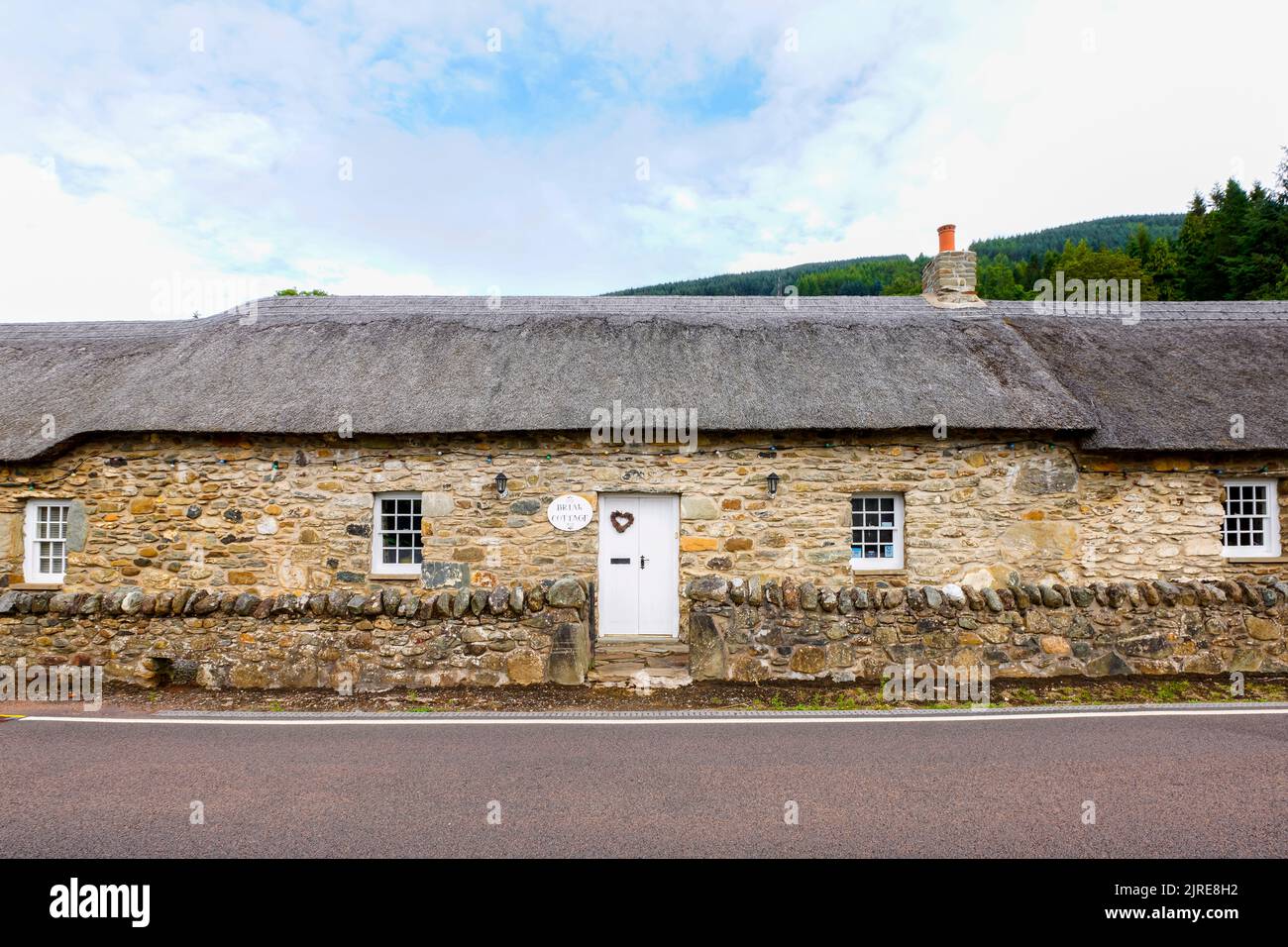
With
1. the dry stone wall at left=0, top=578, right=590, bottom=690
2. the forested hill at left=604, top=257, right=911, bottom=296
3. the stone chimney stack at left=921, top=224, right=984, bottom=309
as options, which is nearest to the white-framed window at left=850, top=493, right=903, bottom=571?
the dry stone wall at left=0, top=578, right=590, bottom=690

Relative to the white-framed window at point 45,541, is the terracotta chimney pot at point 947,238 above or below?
above

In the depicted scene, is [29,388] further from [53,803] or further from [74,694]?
[53,803]

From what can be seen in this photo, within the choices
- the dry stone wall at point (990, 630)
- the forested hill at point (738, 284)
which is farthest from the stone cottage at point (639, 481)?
the forested hill at point (738, 284)

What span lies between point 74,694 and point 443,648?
439 cm

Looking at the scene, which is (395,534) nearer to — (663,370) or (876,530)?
(663,370)

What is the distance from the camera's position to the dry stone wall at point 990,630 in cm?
821

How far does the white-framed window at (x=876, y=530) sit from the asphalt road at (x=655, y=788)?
159 inches

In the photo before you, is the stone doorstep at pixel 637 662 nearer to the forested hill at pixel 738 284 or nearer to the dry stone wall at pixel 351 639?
the dry stone wall at pixel 351 639

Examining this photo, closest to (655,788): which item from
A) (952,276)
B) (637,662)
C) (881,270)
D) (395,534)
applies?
(637,662)

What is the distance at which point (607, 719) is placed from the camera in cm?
702

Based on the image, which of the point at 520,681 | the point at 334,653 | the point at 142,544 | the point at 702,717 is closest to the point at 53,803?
the point at 334,653

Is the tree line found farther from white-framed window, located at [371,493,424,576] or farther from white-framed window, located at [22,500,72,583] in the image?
white-framed window, located at [22,500,72,583]

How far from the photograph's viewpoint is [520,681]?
8.11 meters

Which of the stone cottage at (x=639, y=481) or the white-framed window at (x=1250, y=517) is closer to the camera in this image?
the stone cottage at (x=639, y=481)
